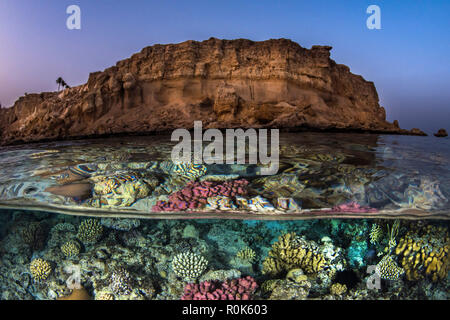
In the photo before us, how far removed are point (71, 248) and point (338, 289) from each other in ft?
17.8

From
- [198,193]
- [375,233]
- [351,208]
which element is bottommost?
[375,233]

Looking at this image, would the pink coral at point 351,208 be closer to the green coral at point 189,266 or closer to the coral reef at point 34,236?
the green coral at point 189,266

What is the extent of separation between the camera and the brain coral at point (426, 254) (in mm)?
4320

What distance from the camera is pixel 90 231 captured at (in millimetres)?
5512

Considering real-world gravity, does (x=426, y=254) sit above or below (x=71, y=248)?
above

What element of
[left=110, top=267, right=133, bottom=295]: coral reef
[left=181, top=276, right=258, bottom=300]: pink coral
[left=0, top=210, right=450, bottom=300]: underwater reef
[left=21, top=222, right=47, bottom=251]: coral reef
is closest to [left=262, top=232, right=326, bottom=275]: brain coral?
[left=0, top=210, right=450, bottom=300]: underwater reef

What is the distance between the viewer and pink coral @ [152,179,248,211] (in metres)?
4.07

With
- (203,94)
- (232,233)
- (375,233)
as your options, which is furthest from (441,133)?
(232,233)

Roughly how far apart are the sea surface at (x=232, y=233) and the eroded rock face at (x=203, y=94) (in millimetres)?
12377

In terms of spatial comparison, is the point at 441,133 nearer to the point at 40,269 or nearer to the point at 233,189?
the point at 233,189

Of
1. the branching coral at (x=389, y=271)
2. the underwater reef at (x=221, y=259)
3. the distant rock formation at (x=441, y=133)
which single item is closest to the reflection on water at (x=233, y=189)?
the underwater reef at (x=221, y=259)
